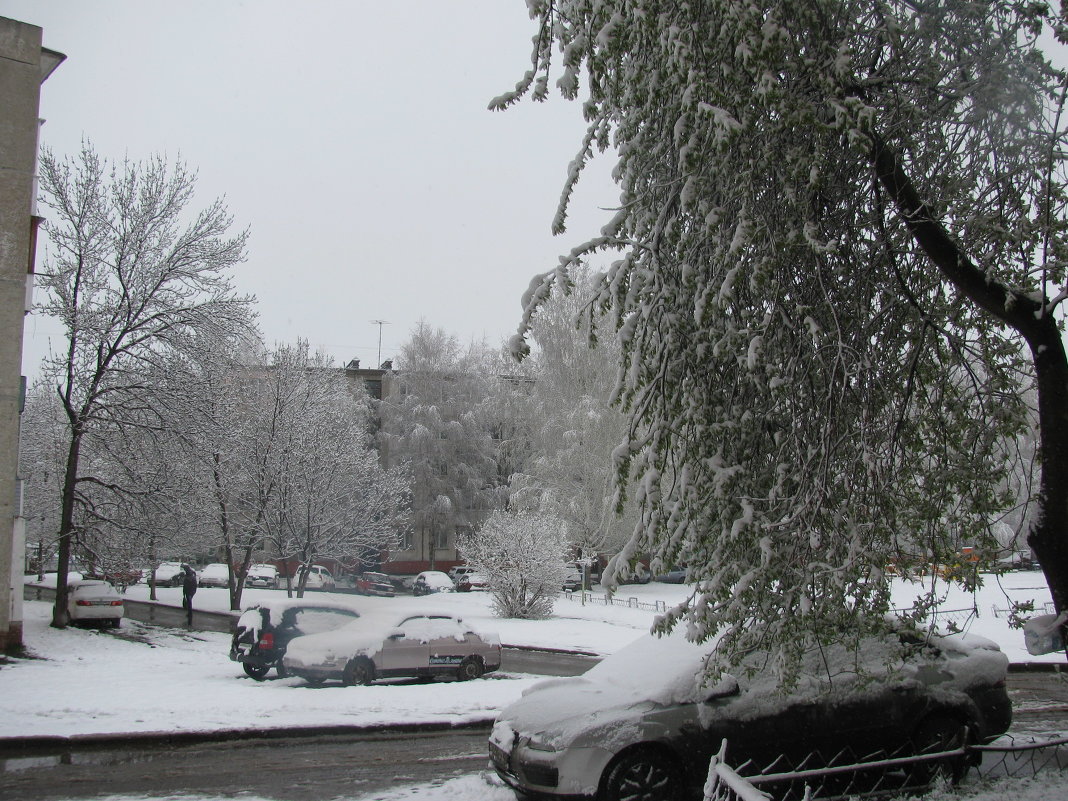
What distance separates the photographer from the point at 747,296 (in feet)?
19.5

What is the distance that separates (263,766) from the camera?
9172mm

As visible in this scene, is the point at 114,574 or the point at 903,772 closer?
the point at 903,772

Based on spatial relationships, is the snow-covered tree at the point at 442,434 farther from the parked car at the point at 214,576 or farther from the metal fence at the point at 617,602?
the metal fence at the point at 617,602

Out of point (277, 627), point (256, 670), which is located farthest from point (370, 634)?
point (256, 670)

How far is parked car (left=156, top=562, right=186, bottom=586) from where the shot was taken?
4688cm

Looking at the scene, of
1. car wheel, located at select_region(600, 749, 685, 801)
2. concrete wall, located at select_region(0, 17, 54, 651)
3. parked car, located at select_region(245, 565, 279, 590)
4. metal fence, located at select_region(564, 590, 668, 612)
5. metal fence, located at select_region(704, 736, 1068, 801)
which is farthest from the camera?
parked car, located at select_region(245, 565, 279, 590)

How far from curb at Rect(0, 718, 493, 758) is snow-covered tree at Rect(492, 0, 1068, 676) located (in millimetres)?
6681

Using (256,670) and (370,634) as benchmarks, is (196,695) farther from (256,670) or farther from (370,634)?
(370,634)

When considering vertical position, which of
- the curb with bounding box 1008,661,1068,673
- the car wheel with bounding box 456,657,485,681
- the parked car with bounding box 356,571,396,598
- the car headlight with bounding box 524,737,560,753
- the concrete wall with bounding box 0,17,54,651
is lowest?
the parked car with bounding box 356,571,396,598

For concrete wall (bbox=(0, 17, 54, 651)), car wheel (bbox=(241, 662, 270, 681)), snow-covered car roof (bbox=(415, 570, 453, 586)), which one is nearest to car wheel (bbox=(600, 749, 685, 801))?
car wheel (bbox=(241, 662, 270, 681))

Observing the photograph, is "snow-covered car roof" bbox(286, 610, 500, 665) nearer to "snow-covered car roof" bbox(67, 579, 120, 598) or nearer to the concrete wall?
the concrete wall

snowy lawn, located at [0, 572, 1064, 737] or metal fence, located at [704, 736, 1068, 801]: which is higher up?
metal fence, located at [704, 736, 1068, 801]

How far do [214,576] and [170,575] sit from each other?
6586 millimetres

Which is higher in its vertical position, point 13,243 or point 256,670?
point 13,243
